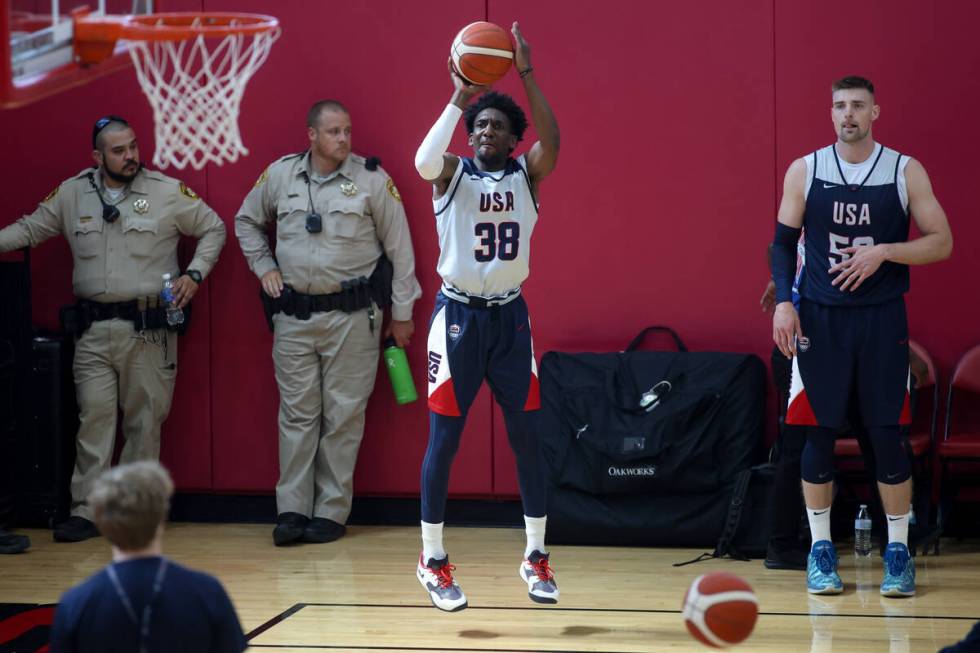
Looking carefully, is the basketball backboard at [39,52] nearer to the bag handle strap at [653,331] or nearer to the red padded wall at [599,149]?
the red padded wall at [599,149]

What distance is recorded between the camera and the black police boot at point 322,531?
708 cm

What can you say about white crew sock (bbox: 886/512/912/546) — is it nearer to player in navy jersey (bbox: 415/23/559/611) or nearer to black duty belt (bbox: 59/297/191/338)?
player in navy jersey (bbox: 415/23/559/611)

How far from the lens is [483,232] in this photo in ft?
17.9

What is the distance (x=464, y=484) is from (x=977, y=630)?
4.07 meters

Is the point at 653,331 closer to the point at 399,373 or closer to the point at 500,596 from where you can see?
the point at 399,373

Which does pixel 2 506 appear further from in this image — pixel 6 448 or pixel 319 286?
pixel 319 286

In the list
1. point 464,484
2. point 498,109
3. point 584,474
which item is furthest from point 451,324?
point 464,484

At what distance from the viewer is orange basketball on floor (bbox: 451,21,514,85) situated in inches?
203

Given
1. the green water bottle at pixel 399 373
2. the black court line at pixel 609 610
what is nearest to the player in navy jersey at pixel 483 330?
the black court line at pixel 609 610

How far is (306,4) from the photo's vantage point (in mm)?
7484

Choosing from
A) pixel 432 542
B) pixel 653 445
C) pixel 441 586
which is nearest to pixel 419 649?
pixel 441 586

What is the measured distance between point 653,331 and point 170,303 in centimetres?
269

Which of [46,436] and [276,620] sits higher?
[46,436]

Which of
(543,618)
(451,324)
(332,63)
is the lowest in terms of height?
(543,618)
